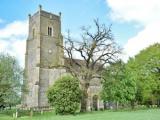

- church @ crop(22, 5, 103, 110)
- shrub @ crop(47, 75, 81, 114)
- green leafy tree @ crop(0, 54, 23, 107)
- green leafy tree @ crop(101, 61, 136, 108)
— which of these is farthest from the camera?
church @ crop(22, 5, 103, 110)

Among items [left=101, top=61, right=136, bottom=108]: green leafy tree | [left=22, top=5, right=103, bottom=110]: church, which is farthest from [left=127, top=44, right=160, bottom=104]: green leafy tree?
[left=22, top=5, right=103, bottom=110]: church

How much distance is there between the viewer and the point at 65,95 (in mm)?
43344

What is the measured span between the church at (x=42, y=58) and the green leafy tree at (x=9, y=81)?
23.0 metres

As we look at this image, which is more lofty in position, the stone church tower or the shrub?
the stone church tower

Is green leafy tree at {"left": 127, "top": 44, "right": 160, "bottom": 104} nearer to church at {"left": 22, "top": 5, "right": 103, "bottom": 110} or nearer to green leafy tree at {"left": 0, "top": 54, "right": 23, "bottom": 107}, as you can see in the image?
church at {"left": 22, "top": 5, "right": 103, "bottom": 110}

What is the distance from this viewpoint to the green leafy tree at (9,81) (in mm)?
47688

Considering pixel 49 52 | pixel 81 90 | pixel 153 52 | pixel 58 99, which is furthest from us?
pixel 49 52

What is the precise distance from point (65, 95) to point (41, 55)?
36.0 m

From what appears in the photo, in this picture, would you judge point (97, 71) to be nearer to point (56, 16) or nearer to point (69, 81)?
point (69, 81)

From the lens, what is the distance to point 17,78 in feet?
163

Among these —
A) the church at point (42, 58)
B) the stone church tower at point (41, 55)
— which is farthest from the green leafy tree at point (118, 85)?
the stone church tower at point (41, 55)

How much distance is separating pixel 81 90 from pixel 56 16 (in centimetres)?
Result: 4106

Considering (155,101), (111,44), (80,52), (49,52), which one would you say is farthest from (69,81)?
(155,101)

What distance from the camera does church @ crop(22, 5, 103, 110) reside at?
74.2 meters
